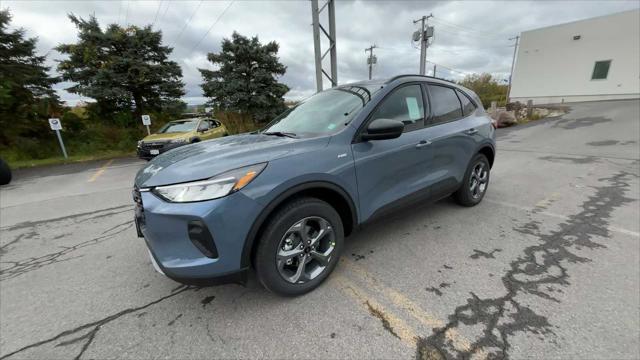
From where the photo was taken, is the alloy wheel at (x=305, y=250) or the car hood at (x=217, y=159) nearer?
the car hood at (x=217, y=159)

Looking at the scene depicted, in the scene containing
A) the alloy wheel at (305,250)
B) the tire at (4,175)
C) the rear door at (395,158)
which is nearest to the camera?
the alloy wheel at (305,250)

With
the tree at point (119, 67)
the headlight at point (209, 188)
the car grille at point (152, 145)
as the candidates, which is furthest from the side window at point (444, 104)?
the tree at point (119, 67)

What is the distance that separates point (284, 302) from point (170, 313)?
89 centimetres

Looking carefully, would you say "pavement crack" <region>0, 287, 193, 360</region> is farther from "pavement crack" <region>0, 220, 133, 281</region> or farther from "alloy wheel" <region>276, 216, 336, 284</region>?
"pavement crack" <region>0, 220, 133, 281</region>

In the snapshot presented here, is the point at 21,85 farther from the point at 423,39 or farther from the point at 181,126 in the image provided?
the point at 423,39

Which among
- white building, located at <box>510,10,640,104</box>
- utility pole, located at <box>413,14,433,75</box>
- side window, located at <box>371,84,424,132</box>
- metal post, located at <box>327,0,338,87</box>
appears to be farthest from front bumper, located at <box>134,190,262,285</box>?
white building, located at <box>510,10,640,104</box>

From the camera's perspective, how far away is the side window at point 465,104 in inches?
143

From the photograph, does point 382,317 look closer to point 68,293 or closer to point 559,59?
point 68,293

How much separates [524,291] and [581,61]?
35.4 m

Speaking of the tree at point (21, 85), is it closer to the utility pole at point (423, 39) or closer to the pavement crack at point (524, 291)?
the pavement crack at point (524, 291)

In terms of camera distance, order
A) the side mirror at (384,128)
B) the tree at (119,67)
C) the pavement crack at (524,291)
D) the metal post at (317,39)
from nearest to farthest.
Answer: the pavement crack at (524,291)
the side mirror at (384,128)
the metal post at (317,39)
the tree at (119,67)

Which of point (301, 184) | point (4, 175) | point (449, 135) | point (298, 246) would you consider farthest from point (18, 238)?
point (4, 175)

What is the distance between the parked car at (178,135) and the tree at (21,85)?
5.99 m

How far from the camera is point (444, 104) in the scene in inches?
131
